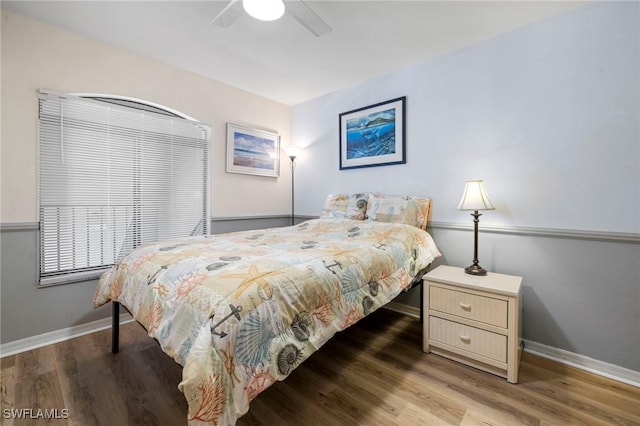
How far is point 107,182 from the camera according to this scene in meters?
2.40

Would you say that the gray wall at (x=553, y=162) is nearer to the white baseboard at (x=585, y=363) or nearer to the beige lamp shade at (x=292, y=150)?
the white baseboard at (x=585, y=363)

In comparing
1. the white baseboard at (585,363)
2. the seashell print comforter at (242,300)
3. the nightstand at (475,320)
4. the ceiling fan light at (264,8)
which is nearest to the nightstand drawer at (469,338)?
the nightstand at (475,320)

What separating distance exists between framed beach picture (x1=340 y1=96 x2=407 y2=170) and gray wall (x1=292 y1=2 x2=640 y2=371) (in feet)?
0.63

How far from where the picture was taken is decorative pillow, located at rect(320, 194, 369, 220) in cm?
278

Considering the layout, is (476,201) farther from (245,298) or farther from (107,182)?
(107,182)

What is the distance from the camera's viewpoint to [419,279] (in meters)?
2.33

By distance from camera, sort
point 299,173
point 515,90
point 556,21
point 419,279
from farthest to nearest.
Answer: point 299,173 → point 419,279 → point 515,90 → point 556,21

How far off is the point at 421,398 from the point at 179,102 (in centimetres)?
320

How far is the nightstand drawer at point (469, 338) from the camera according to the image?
5.54ft

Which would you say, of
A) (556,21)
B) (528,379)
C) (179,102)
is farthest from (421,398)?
(179,102)

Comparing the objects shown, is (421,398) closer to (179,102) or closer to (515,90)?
(515,90)

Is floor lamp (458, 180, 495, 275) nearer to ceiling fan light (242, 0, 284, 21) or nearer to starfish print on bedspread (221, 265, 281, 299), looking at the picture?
starfish print on bedspread (221, 265, 281, 299)

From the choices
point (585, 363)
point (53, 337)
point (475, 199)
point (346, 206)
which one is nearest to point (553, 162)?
point (475, 199)

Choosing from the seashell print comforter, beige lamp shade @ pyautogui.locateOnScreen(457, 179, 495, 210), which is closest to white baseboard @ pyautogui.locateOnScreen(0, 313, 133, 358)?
the seashell print comforter
